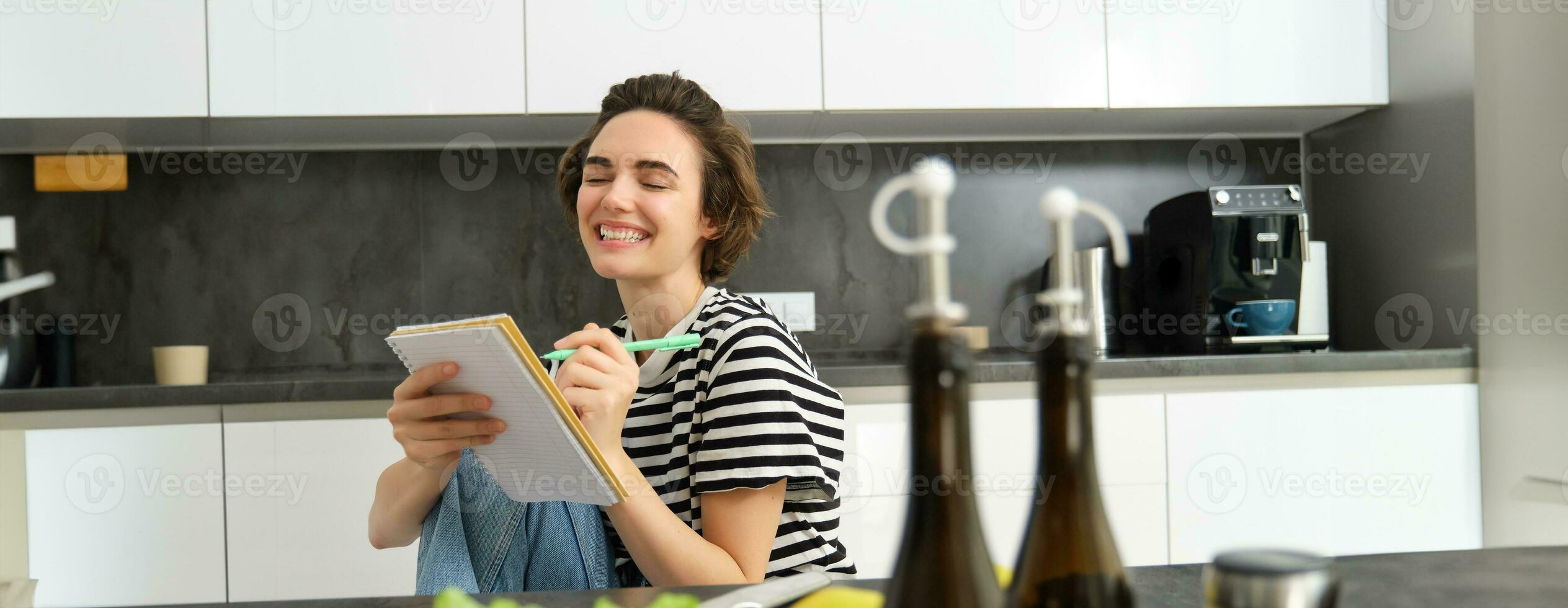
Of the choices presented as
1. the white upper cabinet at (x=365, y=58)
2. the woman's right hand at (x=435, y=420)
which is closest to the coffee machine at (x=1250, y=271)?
the white upper cabinet at (x=365, y=58)

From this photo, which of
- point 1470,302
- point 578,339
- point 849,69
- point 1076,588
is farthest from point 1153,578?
point 1470,302

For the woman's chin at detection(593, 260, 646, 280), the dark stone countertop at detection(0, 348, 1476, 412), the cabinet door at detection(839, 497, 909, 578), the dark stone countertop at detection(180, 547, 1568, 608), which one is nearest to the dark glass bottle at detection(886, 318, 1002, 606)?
the dark stone countertop at detection(180, 547, 1568, 608)

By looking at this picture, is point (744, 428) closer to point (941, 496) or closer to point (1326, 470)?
point (941, 496)

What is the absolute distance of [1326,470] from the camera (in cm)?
201

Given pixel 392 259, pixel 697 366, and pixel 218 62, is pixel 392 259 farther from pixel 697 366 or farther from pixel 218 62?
pixel 697 366

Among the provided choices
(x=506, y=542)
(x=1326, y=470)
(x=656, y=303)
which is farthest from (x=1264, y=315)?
(x=506, y=542)

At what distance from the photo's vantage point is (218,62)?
83.0 inches

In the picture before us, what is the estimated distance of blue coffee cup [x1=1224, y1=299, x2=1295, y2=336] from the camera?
86.0 inches

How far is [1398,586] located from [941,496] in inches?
15.8

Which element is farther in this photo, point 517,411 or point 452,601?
point 517,411

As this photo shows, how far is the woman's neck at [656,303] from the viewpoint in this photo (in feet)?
3.93

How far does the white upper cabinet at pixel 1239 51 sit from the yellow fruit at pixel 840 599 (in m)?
1.92

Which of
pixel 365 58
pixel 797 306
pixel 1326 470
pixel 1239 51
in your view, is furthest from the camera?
pixel 797 306

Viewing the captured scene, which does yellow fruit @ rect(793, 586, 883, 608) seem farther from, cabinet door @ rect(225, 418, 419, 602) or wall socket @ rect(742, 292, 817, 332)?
wall socket @ rect(742, 292, 817, 332)
